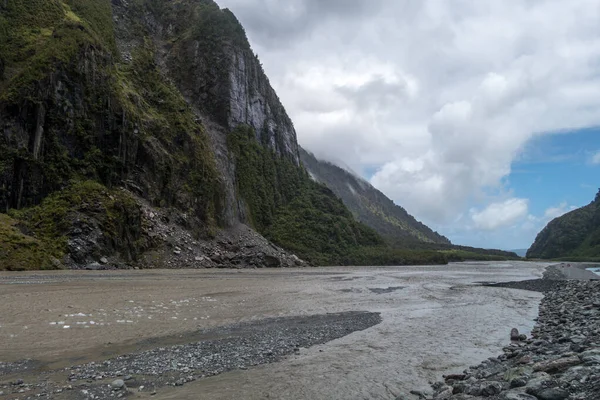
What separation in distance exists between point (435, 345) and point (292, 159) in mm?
174952

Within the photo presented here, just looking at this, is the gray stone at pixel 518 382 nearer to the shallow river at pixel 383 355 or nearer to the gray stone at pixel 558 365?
the gray stone at pixel 558 365

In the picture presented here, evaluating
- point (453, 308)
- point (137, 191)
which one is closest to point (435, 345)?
point (453, 308)

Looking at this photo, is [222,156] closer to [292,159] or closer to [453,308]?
[292,159]

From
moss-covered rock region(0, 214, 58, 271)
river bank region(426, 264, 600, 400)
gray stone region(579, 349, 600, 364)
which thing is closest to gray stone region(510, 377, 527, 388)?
river bank region(426, 264, 600, 400)

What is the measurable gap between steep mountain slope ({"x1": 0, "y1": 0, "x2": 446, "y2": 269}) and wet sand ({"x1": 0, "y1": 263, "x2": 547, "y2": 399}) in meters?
33.3

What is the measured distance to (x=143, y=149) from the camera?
95750 mm

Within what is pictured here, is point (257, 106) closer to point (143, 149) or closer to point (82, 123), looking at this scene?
point (143, 149)

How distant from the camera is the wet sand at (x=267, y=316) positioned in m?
12.4

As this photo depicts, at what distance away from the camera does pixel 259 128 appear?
562ft

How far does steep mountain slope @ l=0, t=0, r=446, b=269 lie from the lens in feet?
223

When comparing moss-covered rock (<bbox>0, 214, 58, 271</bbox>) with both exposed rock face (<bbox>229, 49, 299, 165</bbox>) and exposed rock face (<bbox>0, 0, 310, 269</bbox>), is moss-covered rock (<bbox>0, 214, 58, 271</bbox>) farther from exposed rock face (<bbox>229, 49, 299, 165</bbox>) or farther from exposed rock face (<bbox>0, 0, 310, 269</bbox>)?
exposed rock face (<bbox>229, 49, 299, 165</bbox>)

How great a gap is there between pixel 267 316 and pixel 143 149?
81.7 meters

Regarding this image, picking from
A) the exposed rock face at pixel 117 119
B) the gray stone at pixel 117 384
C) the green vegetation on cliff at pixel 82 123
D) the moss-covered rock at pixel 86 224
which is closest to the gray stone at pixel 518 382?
the gray stone at pixel 117 384

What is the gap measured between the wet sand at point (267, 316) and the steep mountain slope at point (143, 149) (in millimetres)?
33266
